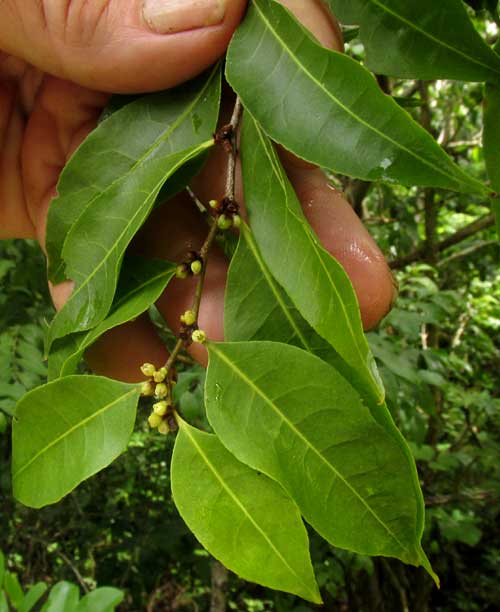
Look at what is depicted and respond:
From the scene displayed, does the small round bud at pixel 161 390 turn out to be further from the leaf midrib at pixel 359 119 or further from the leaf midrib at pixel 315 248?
the leaf midrib at pixel 359 119

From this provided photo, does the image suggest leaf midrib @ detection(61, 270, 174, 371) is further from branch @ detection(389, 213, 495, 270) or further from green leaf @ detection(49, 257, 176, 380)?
branch @ detection(389, 213, 495, 270)

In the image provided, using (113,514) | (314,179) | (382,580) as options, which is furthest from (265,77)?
(382,580)

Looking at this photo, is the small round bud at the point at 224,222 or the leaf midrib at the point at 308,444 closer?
the leaf midrib at the point at 308,444

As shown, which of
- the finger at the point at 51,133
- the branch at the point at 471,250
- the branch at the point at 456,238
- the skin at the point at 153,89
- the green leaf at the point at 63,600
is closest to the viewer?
the skin at the point at 153,89

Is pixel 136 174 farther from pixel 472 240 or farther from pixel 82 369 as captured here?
pixel 472 240

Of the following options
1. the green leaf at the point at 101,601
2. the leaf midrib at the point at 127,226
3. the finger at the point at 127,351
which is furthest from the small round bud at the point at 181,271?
the green leaf at the point at 101,601

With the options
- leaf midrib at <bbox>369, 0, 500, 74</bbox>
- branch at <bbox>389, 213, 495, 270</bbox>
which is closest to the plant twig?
leaf midrib at <bbox>369, 0, 500, 74</bbox>
